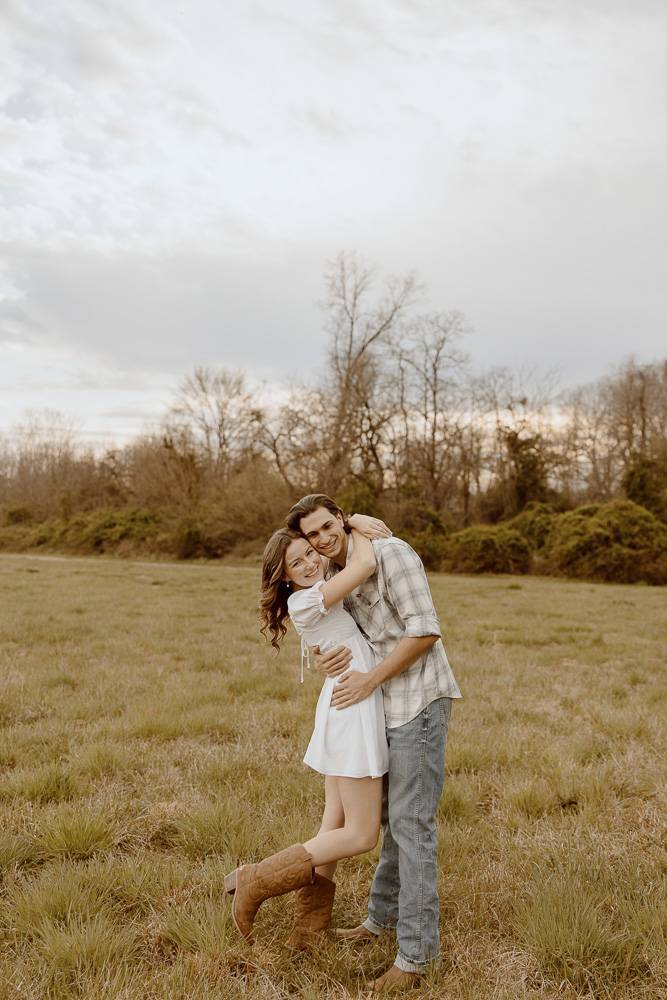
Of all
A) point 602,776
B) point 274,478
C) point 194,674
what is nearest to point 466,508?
point 274,478

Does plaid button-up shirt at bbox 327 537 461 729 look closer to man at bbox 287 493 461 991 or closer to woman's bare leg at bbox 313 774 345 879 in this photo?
man at bbox 287 493 461 991

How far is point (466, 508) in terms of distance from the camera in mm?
33531

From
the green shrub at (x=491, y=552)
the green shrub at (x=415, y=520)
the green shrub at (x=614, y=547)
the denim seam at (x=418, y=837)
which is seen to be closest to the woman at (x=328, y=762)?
the denim seam at (x=418, y=837)

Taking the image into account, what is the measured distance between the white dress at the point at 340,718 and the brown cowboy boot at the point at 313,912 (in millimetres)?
468

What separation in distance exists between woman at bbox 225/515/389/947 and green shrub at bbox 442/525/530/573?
67.6ft

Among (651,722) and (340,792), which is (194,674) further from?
(340,792)

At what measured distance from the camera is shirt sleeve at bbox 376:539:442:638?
2.53 meters

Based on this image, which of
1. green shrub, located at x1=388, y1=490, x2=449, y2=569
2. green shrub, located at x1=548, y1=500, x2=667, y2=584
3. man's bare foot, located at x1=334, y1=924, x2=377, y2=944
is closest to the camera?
man's bare foot, located at x1=334, y1=924, x2=377, y2=944

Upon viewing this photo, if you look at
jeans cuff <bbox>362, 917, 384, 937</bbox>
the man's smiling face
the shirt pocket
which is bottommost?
jeans cuff <bbox>362, 917, 384, 937</bbox>

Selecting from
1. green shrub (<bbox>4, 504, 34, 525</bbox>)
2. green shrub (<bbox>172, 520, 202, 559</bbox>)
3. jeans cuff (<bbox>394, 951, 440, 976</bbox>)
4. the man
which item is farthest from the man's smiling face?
green shrub (<bbox>4, 504, 34, 525</bbox>)

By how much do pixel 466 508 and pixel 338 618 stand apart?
31481 millimetres

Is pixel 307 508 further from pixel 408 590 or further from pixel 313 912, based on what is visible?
pixel 313 912

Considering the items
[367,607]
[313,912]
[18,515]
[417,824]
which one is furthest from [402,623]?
[18,515]

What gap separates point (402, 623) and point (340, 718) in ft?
1.40
